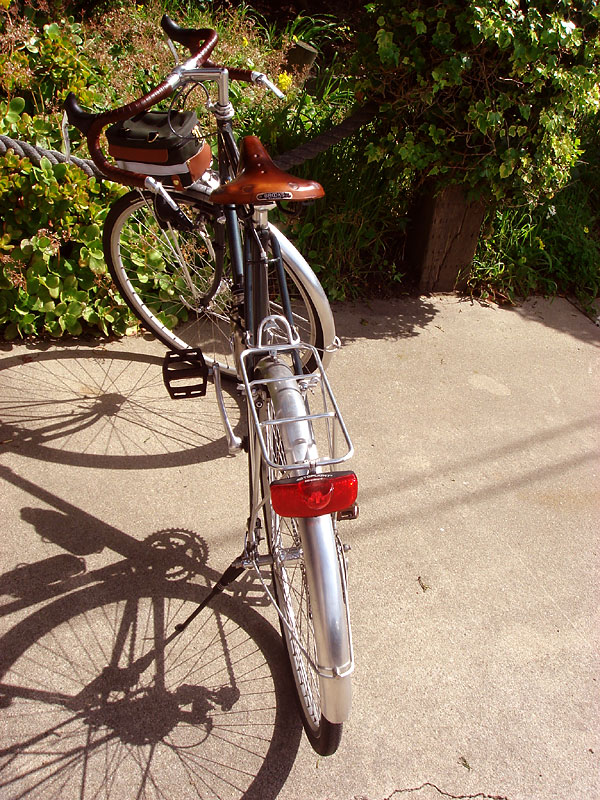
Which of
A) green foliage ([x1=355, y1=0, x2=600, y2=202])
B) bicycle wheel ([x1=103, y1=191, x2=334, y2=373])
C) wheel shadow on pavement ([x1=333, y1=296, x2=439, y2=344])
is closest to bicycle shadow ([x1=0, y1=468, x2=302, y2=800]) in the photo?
bicycle wheel ([x1=103, y1=191, x2=334, y2=373])

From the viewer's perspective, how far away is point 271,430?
1.72 meters

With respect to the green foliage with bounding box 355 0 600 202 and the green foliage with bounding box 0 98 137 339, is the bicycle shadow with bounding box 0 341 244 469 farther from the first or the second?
the green foliage with bounding box 355 0 600 202

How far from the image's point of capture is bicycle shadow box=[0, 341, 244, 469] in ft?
8.74

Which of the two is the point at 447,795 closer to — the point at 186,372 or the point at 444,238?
the point at 186,372

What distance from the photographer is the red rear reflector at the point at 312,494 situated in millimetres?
1346

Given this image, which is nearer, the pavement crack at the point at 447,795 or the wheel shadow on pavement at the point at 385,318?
the pavement crack at the point at 447,795

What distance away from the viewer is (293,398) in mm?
1589

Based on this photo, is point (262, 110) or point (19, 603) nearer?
point (19, 603)

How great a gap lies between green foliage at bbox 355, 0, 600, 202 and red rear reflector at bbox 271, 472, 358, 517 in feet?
8.21

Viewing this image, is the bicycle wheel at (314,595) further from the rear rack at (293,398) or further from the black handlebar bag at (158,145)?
the black handlebar bag at (158,145)

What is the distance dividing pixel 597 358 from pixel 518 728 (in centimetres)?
253

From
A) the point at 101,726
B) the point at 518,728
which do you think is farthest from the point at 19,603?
the point at 518,728

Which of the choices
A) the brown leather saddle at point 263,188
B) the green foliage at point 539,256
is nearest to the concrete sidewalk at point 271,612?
the green foliage at point 539,256

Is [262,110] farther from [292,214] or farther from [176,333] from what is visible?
[292,214]
